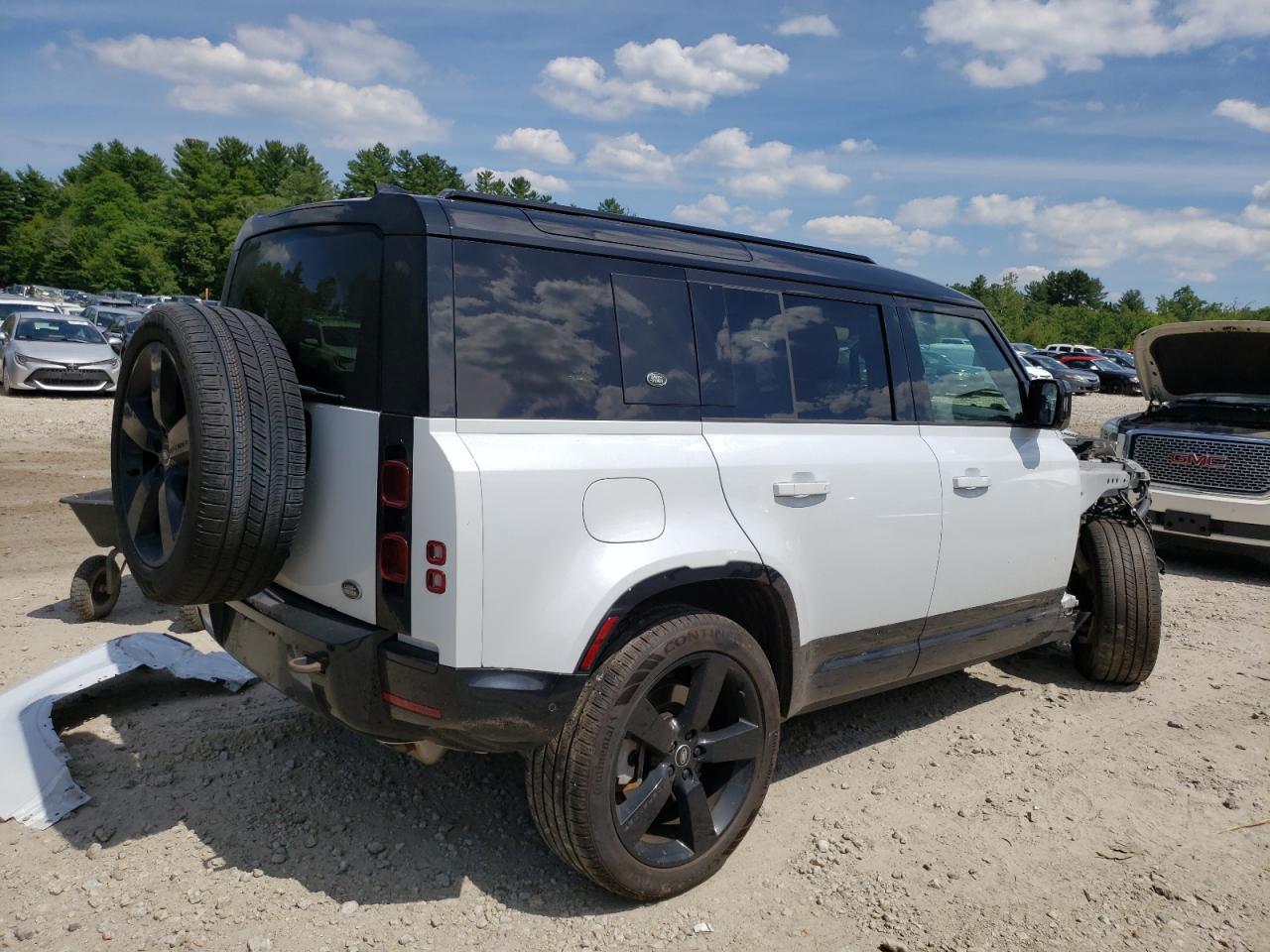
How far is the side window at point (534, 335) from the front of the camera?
2641mm

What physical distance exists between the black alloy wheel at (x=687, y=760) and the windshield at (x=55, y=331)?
17623mm

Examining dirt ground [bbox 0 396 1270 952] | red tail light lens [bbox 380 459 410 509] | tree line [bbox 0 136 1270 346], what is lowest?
dirt ground [bbox 0 396 1270 952]

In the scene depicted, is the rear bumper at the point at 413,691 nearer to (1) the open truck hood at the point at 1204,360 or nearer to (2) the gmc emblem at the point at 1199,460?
(1) the open truck hood at the point at 1204,360

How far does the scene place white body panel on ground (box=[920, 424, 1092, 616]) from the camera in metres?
3.96

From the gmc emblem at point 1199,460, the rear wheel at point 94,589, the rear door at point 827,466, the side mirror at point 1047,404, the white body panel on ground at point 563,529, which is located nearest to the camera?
the white body panel on ground at point 563,529

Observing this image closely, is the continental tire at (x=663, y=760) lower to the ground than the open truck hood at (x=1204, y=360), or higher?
lower

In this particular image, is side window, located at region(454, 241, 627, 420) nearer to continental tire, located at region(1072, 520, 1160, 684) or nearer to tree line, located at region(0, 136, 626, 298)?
continental tire, located at region(1072, 520, 1160, 684)

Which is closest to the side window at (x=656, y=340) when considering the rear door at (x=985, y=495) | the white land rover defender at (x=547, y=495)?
the white land rover defender at (x=547, y=495)

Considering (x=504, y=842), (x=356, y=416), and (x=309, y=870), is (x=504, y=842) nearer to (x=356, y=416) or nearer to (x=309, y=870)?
(x=309, y=870)

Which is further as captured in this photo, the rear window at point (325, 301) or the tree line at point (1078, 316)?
the tree line at point (1078, 316)

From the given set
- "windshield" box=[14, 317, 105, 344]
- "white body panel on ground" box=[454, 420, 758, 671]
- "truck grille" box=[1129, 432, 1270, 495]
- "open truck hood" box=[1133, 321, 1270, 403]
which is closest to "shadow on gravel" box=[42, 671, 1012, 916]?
"white body panel on ground" box=[454, 420, 758, 671]

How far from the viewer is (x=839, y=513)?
11.3 feet

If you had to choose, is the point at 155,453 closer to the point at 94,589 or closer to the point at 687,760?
the point at 687,760

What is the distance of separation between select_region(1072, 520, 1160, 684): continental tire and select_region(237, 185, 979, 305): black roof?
7.05ft
